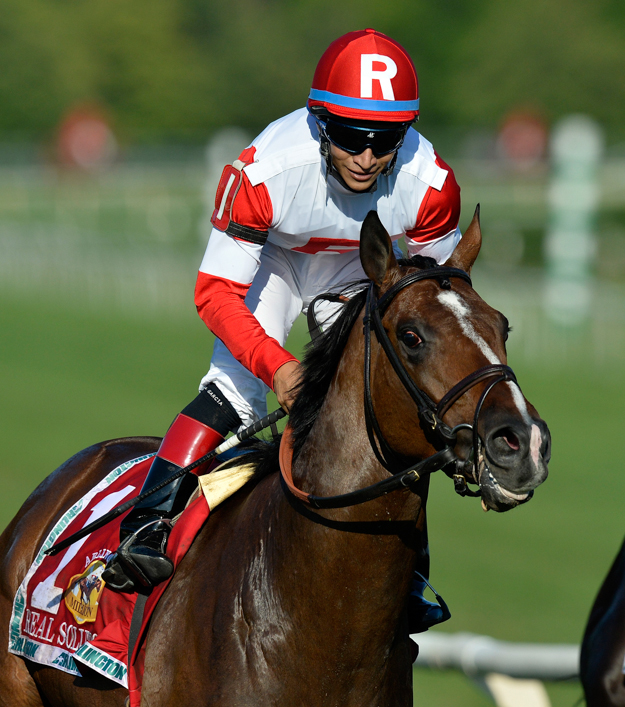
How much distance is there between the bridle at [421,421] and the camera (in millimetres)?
2512

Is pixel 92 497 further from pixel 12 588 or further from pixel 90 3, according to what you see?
pixel 90 3

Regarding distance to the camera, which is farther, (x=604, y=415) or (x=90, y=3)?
(x=90, y=3)

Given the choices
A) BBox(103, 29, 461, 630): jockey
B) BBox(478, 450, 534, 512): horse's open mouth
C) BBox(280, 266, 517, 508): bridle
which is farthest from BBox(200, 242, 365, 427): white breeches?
BBox(478, 450, 534, 512): horse's open mouth

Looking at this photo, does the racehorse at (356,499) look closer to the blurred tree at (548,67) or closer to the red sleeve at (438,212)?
the red sleeve at (438,212)

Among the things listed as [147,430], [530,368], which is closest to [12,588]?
[147,430]

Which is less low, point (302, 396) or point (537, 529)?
point (302, 396)

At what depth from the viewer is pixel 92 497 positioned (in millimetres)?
3941

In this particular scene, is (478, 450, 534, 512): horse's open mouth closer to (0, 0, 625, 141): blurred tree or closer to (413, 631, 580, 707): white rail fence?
(413, 631, 580, 707): white rail fence

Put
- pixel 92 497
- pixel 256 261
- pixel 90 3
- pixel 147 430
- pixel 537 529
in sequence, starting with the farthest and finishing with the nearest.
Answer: pixel 90 3 < pixel 147 430 < pixel 537 529 < pixel 92 497 < pixel 256 261

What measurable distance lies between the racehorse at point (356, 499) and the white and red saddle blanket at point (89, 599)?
87 mm

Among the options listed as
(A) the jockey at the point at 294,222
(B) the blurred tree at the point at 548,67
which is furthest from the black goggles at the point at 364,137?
(B) the blurred tree at the point at 548,67

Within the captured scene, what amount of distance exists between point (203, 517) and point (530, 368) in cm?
1022

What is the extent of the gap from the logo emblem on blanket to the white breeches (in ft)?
2.25

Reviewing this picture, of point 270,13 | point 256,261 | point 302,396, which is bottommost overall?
point 302,396
